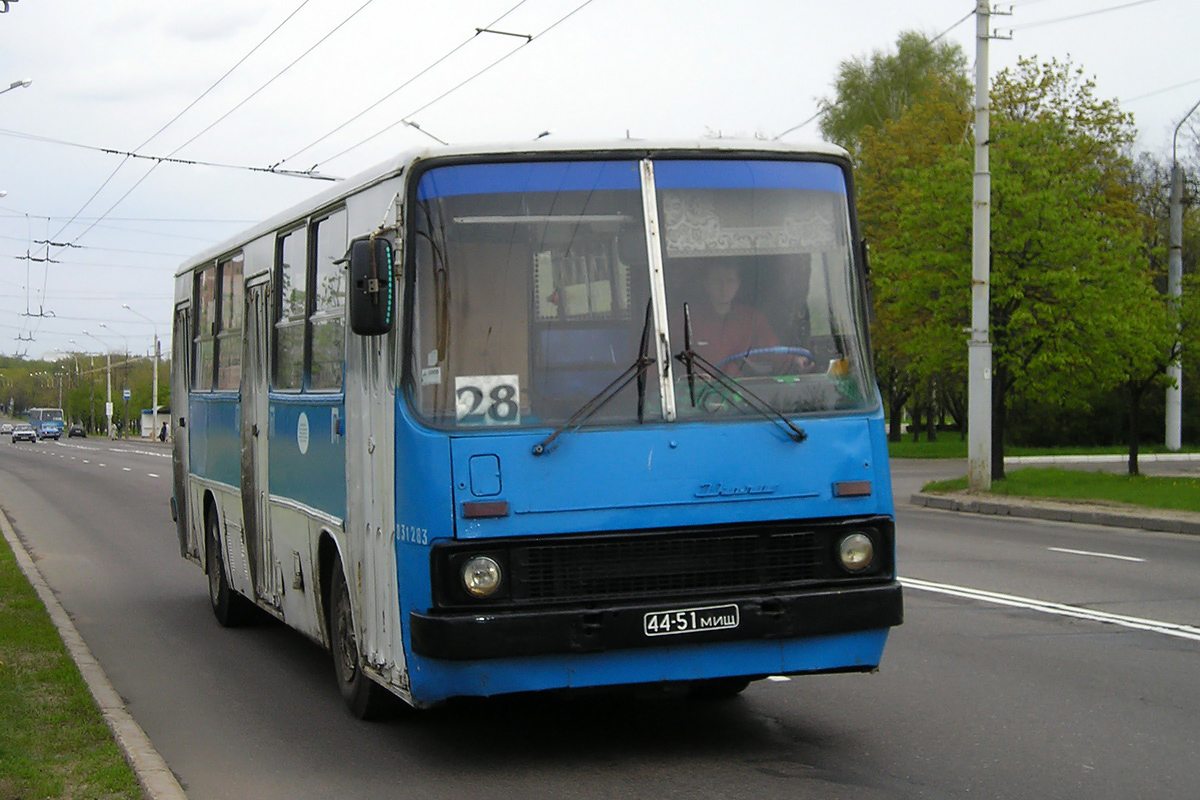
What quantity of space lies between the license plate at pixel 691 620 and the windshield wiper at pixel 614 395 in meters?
0.80

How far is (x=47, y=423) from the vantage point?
122m

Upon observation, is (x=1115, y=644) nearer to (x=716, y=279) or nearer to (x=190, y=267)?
(x=716, y=279)

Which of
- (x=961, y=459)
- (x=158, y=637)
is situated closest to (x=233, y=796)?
(x=158, y=637)

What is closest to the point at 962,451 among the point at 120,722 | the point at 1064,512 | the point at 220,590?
the point at 1064,512

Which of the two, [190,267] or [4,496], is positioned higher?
[190,267]

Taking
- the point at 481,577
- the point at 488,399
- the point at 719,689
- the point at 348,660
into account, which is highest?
the point at 488,399

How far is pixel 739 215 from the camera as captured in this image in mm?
6992

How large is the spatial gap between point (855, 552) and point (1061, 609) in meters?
5.40

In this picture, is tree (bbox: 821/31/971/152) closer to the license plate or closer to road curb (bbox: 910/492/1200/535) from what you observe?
road curb (bbox: 910/492/1200/535)

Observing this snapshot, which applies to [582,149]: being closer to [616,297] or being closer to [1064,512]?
[616,297]

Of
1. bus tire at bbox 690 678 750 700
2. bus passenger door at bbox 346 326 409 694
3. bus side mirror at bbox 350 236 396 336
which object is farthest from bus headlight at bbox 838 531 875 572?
bus side mirror at bbox 350 236 396 336

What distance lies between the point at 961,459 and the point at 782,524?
124ft

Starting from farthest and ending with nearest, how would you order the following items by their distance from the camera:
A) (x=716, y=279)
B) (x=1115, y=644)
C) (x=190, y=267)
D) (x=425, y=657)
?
1. (x=190, y=267)
2. (x=1115, y=644)
3. (x=716, y=279)
4. (x=425, y=657)

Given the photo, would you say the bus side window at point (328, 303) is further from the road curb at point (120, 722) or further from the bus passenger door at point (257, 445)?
the road curb at point (120, 722)
